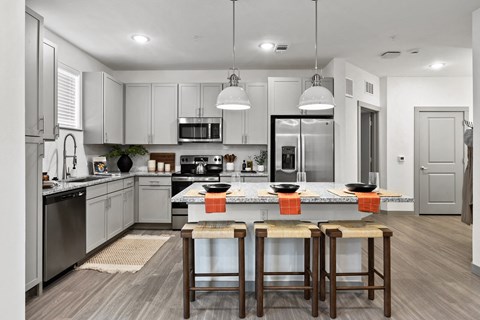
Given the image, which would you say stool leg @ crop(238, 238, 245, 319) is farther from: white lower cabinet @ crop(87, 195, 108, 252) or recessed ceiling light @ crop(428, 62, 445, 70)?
recessed ceiling light @ crop(428, 62, 445, 70)

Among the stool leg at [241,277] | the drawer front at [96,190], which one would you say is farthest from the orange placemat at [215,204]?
the drawer front at [96,190]

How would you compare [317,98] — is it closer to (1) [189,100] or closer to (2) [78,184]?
(2) [78,184]

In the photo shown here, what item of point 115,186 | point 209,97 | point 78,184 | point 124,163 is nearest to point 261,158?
point 209,97

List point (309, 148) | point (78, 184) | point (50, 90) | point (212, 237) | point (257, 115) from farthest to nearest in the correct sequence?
point (257, 115), point (309, 148), point (78, 184), point (50, 90), point (212, 237)

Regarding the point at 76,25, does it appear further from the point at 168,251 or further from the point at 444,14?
the point at 444,14

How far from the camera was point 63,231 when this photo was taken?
10.3 feet

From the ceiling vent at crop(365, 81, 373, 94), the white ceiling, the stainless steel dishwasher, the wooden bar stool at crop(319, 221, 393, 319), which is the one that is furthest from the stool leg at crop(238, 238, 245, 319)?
the ceiling vent at crop(365, 81, 373, 94)

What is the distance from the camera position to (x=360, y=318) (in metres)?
2.40

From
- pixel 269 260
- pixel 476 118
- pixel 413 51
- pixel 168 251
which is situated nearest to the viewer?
pixel 269 260

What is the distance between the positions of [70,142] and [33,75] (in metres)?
1.82

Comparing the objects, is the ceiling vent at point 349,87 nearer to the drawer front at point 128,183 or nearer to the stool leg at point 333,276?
the stool leg at point 333,276

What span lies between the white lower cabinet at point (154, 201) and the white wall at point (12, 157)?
3.91 m

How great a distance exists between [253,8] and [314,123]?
2.15 metres

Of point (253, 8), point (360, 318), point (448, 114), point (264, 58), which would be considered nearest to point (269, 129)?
point (264, 58)
